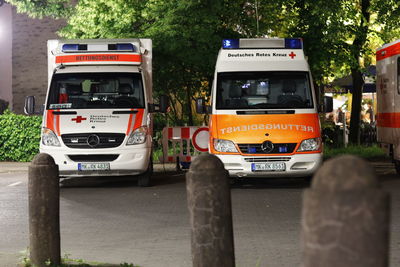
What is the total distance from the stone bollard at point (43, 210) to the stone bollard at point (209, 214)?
1.80 meters

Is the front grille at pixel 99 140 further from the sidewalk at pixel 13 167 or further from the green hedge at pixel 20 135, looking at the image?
the green hedge at pixel 20 135

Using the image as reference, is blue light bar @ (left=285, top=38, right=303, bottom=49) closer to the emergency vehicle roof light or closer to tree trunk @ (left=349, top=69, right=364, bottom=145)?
the emergency vehicle roof light

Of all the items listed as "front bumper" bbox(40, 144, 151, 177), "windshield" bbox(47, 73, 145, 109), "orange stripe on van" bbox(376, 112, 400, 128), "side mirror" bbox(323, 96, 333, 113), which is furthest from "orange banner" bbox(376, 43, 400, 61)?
"front bumper" bbox(40, 144, 151, 177)

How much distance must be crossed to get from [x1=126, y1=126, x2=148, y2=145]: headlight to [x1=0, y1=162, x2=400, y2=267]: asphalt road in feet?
2.90

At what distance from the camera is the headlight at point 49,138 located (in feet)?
52.5

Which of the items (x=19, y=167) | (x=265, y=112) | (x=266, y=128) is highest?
(x=265, y=112)

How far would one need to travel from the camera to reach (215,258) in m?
5.84

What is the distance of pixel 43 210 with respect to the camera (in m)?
7.34

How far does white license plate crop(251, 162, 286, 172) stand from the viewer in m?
15.4

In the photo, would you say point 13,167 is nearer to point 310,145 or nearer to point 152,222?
point 310,145

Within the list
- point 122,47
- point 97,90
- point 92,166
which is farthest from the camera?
point 122,47

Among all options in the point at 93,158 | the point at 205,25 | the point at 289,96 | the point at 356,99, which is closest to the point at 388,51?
the point at 289,96

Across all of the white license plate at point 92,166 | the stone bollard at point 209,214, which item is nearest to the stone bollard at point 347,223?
the stone bollard at point 209,214

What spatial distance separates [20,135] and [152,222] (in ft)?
43.5
